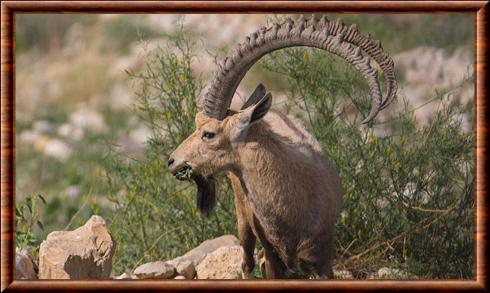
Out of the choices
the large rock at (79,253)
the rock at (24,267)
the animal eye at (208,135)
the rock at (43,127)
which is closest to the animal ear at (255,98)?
the animal eye at (208,135)

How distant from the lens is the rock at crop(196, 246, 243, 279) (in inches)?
343

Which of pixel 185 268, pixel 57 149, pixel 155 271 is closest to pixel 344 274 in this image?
pixel 185 268

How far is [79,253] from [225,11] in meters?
2.26

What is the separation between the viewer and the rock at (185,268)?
8.55 metres

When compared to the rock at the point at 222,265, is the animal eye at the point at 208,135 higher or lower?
higher

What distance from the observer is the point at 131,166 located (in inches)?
426

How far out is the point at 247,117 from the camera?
7602 millimetres

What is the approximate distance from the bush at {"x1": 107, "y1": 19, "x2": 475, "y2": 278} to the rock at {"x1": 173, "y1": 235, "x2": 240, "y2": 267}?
55cm

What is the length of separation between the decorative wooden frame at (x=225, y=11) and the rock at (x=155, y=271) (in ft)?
3.81

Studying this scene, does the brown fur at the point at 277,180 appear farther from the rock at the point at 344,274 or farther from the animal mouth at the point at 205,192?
the rock at the point at 344,274

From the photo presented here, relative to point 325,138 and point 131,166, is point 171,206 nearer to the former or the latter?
point 131,166

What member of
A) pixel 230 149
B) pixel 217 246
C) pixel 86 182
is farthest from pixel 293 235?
pixel 86 182

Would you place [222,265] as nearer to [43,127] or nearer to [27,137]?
[27,137]

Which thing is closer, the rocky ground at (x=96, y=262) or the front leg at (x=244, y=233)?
the rocky ground at (x=96, y=262)
